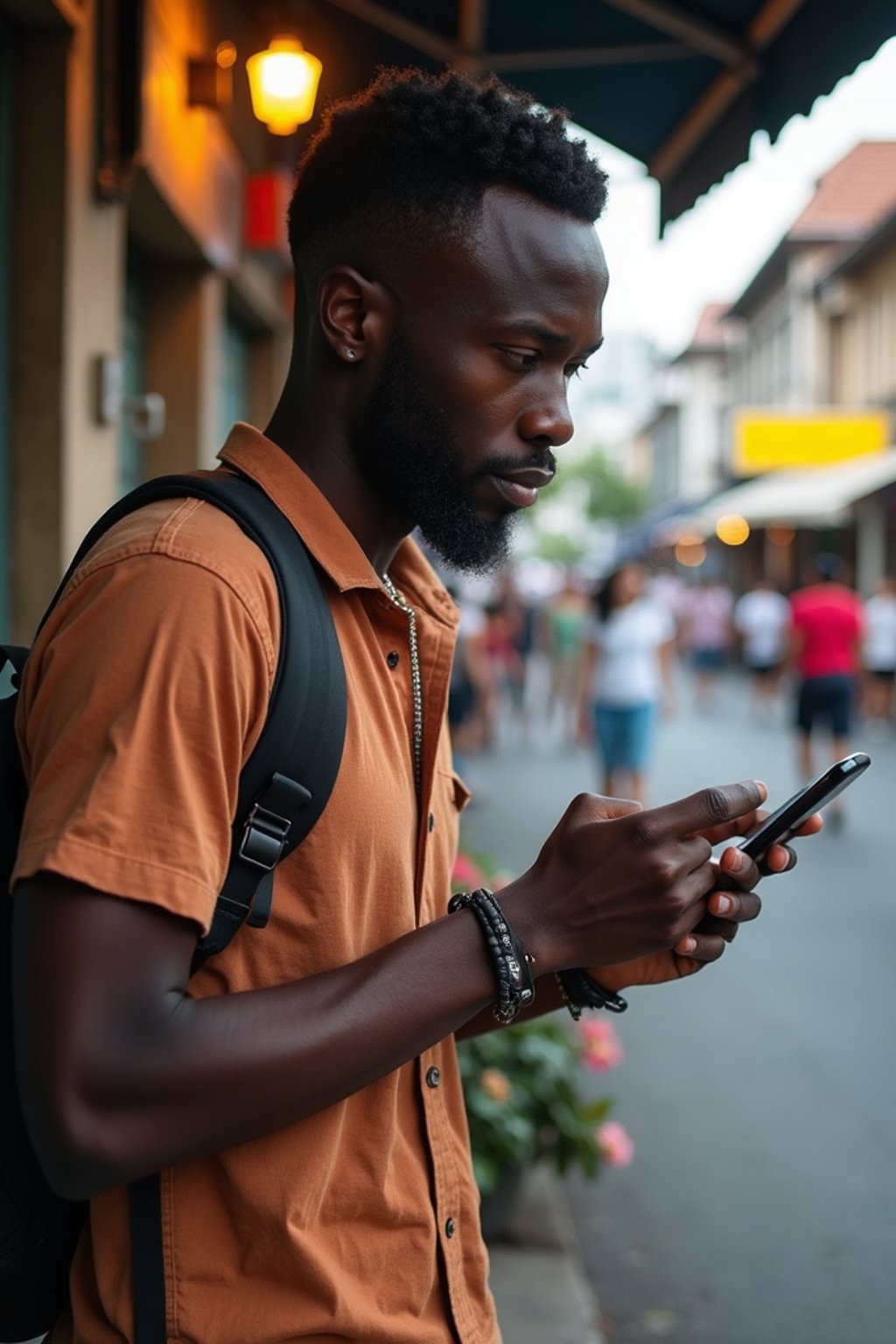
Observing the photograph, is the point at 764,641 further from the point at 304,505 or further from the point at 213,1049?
the point at 213,1049

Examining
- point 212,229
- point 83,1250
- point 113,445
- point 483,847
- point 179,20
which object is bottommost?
point 483,847

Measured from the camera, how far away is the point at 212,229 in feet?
21.7

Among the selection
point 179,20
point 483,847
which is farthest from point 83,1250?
point 483,847

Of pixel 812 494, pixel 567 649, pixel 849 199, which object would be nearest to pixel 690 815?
pixel 567 649

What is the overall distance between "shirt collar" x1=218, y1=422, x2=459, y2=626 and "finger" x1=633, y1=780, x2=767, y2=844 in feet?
1.33

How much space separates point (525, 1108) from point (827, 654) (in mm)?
8299

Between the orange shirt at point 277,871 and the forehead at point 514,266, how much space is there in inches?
10.3

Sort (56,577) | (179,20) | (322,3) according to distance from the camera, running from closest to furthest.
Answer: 1. (56,577)
2. (179,20)
3. (322,3)

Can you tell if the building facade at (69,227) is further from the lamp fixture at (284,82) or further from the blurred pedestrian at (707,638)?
the blurred pedestrian at (707,638)

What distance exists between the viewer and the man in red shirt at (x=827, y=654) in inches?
469

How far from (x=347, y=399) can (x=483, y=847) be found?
8.55m

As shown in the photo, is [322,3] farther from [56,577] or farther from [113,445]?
[56,577]

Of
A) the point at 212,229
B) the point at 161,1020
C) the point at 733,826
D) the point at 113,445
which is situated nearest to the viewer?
the point at 161,1020

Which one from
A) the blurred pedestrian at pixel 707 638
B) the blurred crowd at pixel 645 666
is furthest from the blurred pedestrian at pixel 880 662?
the blurred pedestrian at pixel 707 638
